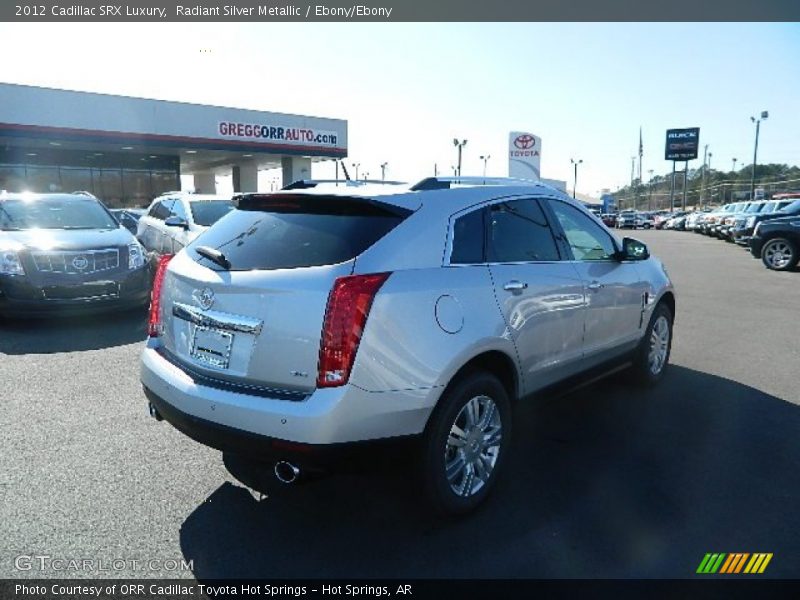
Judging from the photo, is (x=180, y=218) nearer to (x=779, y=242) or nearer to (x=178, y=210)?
(x=178, y=210)

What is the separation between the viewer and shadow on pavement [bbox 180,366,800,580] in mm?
2676

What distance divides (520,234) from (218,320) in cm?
191

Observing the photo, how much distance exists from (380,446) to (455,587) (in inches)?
27.1

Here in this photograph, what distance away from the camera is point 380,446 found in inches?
104

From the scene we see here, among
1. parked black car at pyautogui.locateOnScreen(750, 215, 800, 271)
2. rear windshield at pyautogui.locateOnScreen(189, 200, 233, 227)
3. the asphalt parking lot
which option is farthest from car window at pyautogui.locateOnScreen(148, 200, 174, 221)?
parked black car at pyautogui.locateOnScreen(750, 215, 800, 271)

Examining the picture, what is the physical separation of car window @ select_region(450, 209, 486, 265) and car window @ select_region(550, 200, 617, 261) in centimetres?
101

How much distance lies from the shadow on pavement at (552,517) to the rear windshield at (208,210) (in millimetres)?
7356

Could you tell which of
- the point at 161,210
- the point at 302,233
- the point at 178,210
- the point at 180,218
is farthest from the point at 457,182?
the point at 161,210

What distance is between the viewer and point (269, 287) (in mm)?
2664

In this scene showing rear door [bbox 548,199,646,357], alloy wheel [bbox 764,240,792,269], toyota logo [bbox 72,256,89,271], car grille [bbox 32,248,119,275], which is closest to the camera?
rear door [bbox 548,199,646,357]

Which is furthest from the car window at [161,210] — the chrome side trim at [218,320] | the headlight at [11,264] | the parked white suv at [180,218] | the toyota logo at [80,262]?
the chrome side trim at [218,320]

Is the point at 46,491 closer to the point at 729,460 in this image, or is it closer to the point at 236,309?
the point at 236,309

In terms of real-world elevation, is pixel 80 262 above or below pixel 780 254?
above

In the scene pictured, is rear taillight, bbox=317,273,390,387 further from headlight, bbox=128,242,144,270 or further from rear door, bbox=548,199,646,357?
headlight, bbox=128,242,144,270
